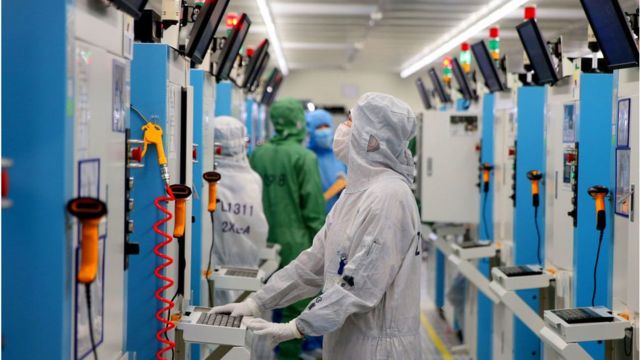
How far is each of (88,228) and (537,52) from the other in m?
3.56

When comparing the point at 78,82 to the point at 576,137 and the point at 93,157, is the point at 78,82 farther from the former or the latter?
the point at 576,137

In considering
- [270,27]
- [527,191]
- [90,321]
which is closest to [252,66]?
[270,27]

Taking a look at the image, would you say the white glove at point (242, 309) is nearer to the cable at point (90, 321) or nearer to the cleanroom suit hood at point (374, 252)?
the cleanroom suit hood at point (374, 252)

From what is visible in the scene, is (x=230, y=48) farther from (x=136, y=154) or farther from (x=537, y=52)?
(x=136, y=154)

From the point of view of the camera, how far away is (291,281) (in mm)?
2918

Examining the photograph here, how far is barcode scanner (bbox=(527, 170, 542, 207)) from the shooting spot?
462 cm

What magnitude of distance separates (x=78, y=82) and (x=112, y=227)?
52cm

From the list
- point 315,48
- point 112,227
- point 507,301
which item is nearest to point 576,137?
point 507,301

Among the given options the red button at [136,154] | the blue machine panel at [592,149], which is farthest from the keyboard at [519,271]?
the red button at [136,154]

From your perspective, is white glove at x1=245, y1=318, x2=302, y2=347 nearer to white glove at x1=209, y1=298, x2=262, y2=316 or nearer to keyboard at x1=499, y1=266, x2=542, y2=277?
white glove at x1=209, y1=298, x2=262, y2=316

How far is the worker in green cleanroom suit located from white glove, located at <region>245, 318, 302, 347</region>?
96.9 inches

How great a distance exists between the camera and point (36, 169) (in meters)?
1.75

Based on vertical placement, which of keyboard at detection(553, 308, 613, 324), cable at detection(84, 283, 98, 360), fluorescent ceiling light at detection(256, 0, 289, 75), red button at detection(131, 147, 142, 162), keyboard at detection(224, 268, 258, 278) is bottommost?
keyboard at detection(553, 308, 613, 324)

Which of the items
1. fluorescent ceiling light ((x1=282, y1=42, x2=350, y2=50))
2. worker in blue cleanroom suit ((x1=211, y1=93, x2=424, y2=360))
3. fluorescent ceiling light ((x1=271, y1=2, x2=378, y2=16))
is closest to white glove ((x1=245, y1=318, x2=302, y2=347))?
worker in blue cleanroom suit ((x1=211, y1=93, x2=424, y2=360))
